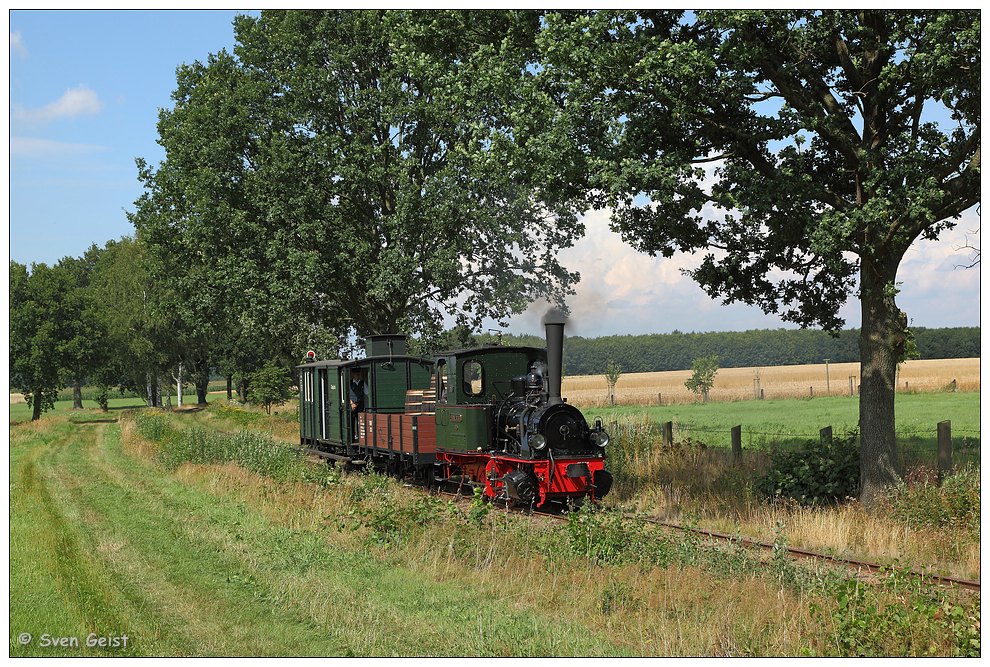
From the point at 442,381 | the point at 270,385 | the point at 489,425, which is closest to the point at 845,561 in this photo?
the point at 489,425

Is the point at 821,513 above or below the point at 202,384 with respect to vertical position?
below

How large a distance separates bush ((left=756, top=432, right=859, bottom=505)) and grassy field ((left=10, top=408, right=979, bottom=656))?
4.67m

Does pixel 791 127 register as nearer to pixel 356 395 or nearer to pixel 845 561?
pixel 845 561

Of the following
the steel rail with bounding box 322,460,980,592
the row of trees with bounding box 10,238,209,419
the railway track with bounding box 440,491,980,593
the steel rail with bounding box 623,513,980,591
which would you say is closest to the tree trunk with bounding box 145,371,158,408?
the row of trees with bounding box 10,238,209,419

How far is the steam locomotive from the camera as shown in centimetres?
1559

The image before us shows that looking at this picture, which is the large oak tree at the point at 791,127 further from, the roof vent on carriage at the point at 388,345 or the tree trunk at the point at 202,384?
the tree trunk at the point at 202,384

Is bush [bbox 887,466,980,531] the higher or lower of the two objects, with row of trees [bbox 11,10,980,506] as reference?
lower

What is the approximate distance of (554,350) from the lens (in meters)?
15.4

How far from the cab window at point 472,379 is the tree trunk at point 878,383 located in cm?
694

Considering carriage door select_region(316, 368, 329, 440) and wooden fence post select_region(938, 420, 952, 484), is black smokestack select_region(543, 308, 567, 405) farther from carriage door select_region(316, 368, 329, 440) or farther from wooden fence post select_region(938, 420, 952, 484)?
carriage door select_region(316, 368, 329, 440)

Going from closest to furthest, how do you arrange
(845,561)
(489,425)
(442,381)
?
(845,561) → (489,425) → (442,381)

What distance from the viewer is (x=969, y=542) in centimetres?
1197

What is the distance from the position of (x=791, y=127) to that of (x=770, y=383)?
5300 cm

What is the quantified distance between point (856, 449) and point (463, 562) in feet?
28.7
